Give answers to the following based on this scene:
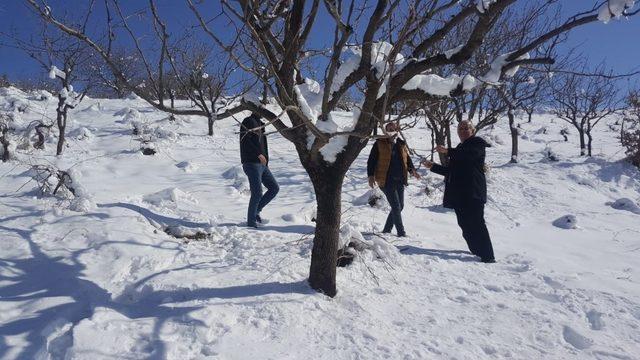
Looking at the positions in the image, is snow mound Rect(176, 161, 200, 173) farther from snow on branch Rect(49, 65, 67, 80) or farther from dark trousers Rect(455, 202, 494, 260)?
dark trousers Rect(455, 202, 494, 260)

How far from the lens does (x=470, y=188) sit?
13.4ft

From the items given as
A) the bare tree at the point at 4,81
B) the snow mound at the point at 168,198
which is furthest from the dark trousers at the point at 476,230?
the bare tree at the point at 4,81

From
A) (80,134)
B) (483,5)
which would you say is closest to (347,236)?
(483,5)

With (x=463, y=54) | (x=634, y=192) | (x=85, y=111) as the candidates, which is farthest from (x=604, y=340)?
(x=85, y=111)

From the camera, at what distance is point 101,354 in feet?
7.02

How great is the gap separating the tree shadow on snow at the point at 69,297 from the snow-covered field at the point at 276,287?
0.01 meters

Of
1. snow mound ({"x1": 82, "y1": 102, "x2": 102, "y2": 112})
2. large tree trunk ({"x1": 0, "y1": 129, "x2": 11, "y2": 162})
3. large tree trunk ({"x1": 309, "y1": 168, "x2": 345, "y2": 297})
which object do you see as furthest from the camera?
snow mound ({"x1": 82, "y1": 102, "x2": 102, "y2": 112})

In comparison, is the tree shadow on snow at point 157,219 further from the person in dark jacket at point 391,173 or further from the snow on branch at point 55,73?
the snow on branch at point 55,73

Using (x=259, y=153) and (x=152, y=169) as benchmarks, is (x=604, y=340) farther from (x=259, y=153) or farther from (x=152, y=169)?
(x=152, y=169)

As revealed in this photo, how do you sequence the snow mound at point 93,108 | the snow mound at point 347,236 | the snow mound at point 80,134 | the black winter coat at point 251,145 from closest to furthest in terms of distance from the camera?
the snow mound at point 347,236
the black winter coat at point 251,145
the snow mound at point 80,134
the snow mound at point 93,108

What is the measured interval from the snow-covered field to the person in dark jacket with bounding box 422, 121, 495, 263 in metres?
0.19

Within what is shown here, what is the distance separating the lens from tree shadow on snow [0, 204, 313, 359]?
225cm

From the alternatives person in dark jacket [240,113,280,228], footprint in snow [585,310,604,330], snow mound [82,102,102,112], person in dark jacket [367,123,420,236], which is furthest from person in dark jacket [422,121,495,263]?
snow mound [82,102,102,112]

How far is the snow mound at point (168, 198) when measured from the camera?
557cm
